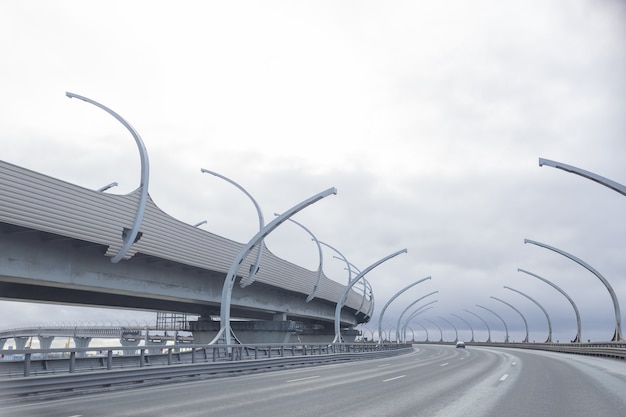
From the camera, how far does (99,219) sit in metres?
26.1

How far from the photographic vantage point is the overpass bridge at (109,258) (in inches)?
918

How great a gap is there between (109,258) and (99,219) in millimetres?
3176

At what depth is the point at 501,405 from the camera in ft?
36.8

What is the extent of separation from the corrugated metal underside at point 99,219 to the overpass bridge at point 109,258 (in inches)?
1.5

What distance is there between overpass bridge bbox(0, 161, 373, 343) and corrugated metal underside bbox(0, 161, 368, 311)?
0.04 metres

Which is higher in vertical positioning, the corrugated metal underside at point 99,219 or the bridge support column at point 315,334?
the corrugated metal underside at point 99,219

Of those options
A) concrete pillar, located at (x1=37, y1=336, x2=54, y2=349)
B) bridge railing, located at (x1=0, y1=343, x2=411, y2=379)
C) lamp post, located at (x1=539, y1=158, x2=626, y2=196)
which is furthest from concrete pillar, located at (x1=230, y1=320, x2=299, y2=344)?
concrete pillar, located at (x1=37, y1=336, x2=54, y2=349)

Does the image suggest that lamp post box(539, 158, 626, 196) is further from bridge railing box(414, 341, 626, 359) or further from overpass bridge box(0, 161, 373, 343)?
bridge railing box(414, 341, 626, 359)

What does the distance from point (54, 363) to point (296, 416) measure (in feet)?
30.3

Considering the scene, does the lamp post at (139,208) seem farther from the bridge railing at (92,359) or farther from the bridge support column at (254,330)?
the bridge support column at (254,330)

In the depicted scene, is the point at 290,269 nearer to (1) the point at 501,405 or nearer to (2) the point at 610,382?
(2) the point at 610,382

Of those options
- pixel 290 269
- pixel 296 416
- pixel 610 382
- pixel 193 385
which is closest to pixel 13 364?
pixel 193 385

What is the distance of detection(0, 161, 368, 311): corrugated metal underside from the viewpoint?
22328mm

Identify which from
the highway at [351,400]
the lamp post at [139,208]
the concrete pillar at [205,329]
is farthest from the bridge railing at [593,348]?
the lamp post at [139,208]
